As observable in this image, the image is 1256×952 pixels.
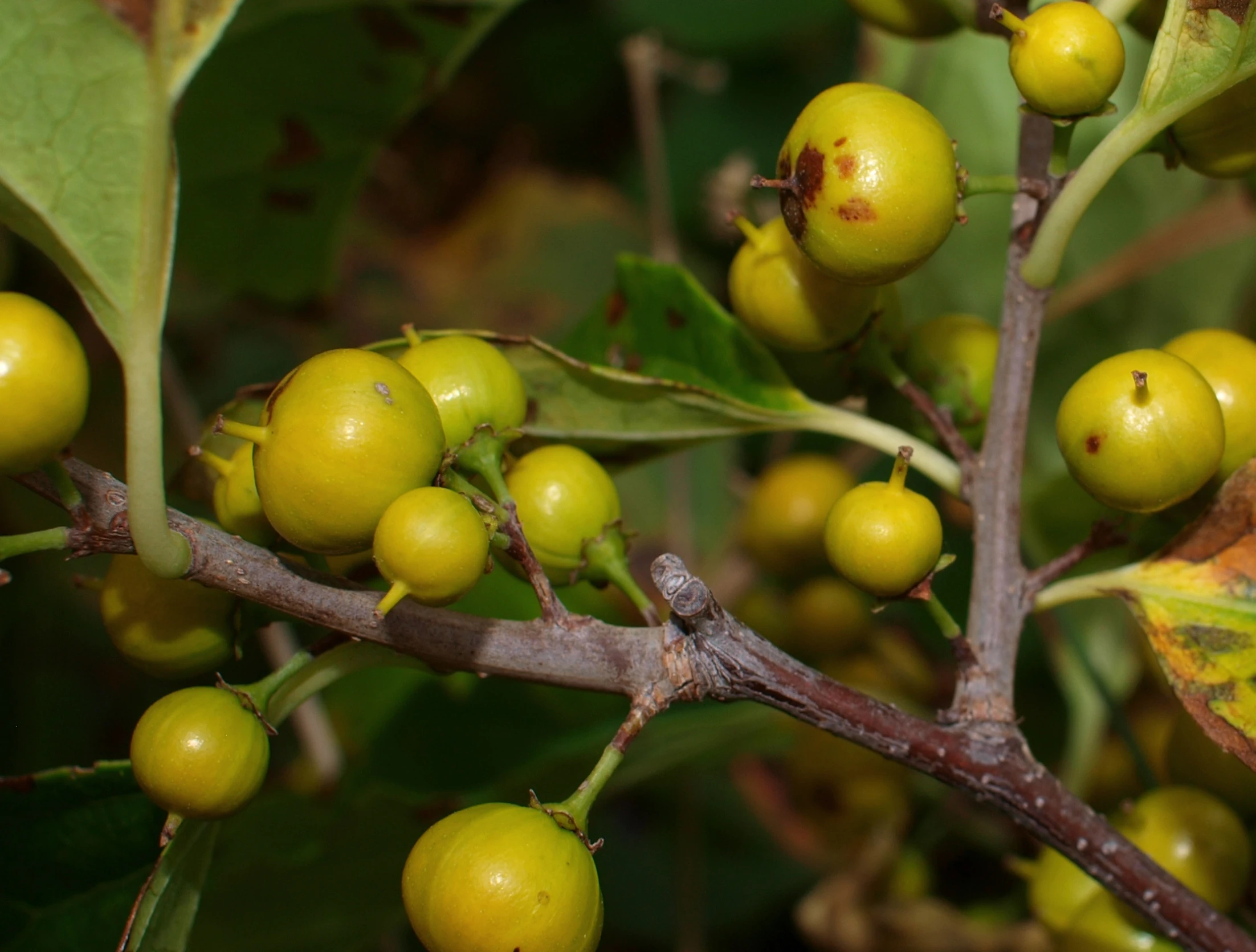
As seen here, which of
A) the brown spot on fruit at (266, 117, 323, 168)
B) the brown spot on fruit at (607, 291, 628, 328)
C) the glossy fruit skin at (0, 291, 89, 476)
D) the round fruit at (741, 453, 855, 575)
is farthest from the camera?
the round fruit at (741, 453, 855, 575)

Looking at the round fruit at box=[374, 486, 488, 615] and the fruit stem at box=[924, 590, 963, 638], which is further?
the fruit stem at box=[924, 590, 963, 638]

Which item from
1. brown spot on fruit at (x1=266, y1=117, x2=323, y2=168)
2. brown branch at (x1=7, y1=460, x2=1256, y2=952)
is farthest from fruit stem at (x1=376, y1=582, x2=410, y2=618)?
brown spot on fruit at (x1=266, y1=117, x2=323, y2=168)

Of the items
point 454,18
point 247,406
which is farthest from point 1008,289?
point 454,18

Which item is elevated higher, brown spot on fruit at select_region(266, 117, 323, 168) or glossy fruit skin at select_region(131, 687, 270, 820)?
brown spot on fruit at select_region(266, 117, 323, 168)

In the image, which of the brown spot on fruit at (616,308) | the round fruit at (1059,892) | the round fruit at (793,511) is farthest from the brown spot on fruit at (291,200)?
the round fruit at (1059,892)

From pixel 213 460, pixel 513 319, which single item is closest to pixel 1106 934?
pixel 213 460

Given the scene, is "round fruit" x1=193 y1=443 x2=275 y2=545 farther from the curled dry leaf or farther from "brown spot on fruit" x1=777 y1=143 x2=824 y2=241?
the curled dry leaf
